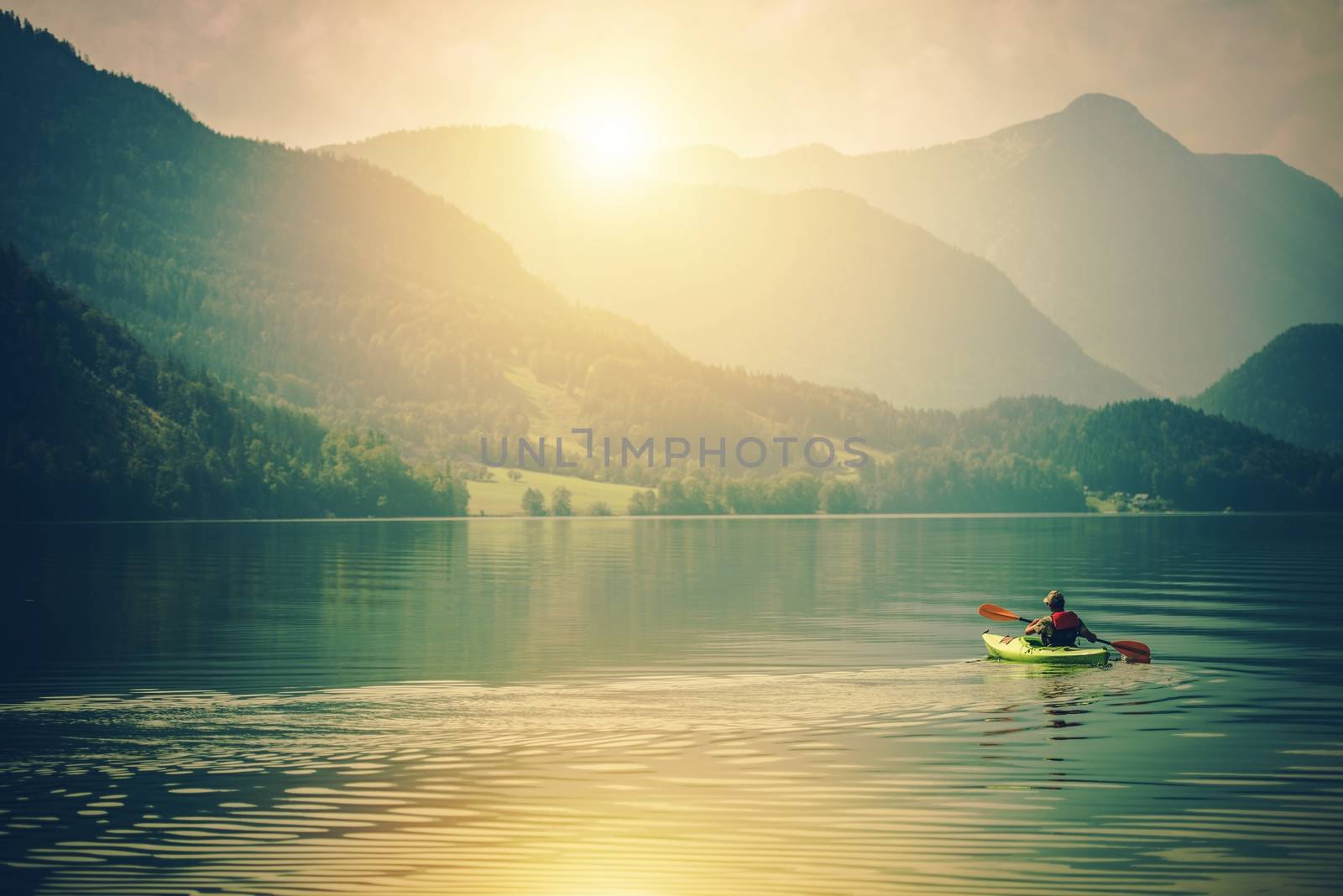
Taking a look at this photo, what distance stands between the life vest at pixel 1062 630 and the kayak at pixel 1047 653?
13.3 inches

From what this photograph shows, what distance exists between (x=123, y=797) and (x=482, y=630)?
124 feet

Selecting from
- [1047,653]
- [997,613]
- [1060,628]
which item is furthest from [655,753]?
[997,613]

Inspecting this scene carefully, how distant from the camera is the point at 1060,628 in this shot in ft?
169

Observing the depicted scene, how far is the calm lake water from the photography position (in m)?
25.3

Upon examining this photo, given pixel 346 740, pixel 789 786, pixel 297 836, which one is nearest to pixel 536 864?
pixel 297 836

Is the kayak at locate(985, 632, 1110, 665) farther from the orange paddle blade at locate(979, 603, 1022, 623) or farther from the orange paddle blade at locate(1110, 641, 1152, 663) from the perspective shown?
the orange paddle blade at locate(979, 603, 1022, 623)

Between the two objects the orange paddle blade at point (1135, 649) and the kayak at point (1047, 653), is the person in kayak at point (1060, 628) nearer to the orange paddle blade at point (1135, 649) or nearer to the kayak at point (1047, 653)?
the kayak at point (1047, 653)

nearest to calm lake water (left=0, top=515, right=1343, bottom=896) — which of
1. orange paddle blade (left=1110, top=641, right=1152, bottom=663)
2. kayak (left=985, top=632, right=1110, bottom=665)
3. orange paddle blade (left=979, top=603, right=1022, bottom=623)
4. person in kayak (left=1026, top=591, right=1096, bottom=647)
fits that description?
orange paddle blade (left=1110, top=641, right=1152, bottom=663)

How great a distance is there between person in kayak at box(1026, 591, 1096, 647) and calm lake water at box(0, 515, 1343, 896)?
1683 mm

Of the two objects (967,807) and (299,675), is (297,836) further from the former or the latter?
(299,675)

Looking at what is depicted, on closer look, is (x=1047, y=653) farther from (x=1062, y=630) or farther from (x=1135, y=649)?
(x=1135, y=649)

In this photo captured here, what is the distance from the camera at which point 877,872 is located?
24.8m

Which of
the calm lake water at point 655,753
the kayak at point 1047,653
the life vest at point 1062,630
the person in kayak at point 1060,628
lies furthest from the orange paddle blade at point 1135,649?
the life vest at point 1062,630

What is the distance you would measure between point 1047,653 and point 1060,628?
104cm
